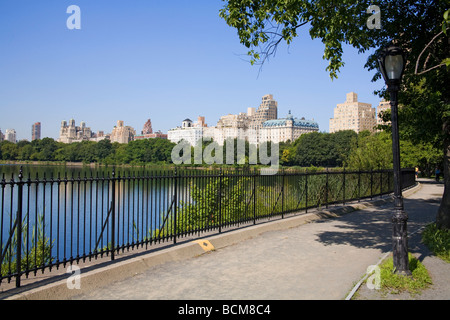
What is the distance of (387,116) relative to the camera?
13125mm

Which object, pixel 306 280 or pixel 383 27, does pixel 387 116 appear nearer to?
pixel 383 27

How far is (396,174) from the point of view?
6.98 m

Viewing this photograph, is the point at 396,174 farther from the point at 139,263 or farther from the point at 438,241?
the point at 139,263

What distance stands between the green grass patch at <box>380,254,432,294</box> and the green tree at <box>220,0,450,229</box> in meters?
3.91

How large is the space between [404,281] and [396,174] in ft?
6.23

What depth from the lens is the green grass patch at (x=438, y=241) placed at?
843 centimetres

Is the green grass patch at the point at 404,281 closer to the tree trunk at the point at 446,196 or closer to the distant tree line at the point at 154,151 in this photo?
the tree trunk at the point at 446,196
